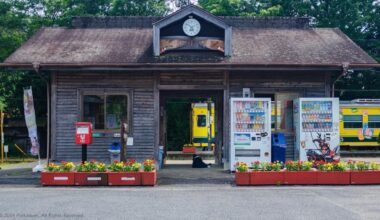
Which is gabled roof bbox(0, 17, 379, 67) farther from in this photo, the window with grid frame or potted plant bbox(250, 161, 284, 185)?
potted plant bbox(250, 161, 284, 185)

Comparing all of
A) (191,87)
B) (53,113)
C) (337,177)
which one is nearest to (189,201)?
(337,177)

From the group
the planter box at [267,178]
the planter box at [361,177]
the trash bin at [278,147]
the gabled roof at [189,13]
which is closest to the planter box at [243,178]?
the planter box at [267,178]

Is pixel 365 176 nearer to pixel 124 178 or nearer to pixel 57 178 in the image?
pixel 124 178

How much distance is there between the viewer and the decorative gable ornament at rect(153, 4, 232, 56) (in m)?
15.9

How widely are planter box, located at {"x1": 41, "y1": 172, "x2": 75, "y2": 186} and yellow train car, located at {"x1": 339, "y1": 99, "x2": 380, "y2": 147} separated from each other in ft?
53.9

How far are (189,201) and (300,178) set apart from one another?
3819 millimetres

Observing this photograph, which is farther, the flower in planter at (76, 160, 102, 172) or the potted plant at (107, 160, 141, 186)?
the flower in planter at (76, 160, 102, 172)

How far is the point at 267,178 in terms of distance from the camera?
12359 mm

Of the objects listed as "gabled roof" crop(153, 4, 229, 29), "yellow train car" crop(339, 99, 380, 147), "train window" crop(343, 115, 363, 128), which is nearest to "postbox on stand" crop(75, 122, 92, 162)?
"gabled roof" crop(153, 4, 229, 29)

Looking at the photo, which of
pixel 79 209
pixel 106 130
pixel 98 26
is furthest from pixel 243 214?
pixel 98 26

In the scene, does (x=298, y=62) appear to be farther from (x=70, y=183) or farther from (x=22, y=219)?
(x=22, y=219)

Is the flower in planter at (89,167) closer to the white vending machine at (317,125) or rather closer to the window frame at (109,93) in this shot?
the window frame at (109,93)

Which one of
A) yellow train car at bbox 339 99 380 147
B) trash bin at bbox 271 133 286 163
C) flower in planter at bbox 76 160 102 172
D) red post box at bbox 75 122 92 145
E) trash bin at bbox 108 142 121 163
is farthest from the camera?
yellow train car at bbox 339 99 380 147

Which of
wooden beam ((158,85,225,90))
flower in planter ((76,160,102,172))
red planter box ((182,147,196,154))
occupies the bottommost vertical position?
red planter box ((182,147,196,154))
